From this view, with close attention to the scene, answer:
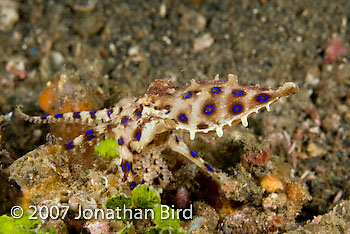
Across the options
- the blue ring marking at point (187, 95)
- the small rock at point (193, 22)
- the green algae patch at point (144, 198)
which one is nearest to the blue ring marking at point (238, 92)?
the blue ring marking at point (187, 95)

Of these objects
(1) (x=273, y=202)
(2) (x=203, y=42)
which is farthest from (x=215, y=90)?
(2) (x=203, y=42)

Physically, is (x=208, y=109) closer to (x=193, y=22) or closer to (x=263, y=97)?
(x=263, y=97)

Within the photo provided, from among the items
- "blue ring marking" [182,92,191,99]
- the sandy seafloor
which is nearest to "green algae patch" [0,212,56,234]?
"blue ring marking" [182,92,191,99]

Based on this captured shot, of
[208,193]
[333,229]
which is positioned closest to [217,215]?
[208,193]

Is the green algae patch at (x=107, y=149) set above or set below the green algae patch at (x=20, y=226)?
above

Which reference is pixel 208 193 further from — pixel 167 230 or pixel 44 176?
pixel 44 176

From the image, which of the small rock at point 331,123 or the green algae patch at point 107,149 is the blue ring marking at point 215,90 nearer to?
the green algae patch at point 107,149
